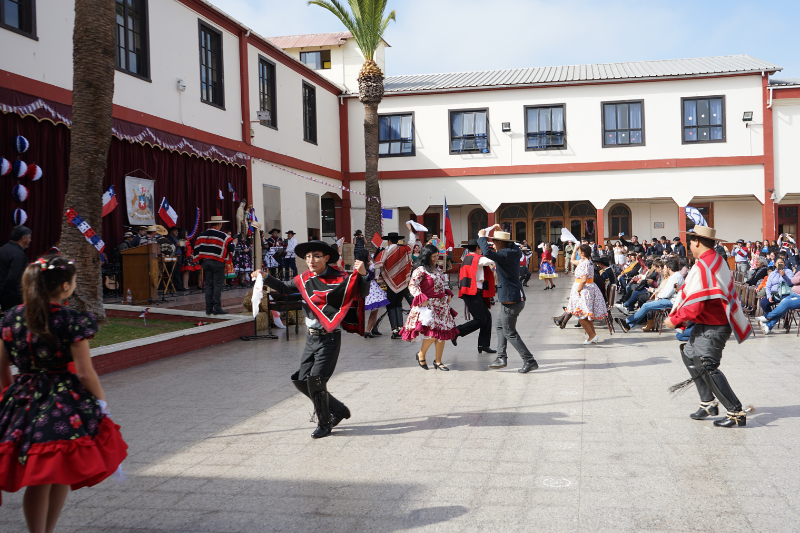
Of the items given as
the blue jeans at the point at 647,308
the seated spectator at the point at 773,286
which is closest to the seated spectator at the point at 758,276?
the seated spectator at the point at 773,286

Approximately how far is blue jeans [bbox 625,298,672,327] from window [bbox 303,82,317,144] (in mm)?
14911

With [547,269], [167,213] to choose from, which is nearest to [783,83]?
[547,269]

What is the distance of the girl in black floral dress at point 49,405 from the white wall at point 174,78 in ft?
38.8

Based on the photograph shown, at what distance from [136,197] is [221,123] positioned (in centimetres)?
430

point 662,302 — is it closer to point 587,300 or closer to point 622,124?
point 587,300

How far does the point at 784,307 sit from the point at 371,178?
13.6 metres

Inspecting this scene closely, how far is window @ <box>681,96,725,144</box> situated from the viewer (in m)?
25.0

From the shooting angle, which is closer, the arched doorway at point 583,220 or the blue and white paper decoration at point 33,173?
the blue and white paper decoration at point 33,173

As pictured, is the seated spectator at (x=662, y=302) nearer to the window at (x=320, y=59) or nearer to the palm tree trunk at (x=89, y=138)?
the palm tree trunk at (x=89, y=138)

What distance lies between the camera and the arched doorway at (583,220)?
29188 mm

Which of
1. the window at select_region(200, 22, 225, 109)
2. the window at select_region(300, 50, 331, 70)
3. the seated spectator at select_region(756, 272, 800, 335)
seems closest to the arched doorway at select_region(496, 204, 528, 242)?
the window at select_region(300, 50, 331, 70)

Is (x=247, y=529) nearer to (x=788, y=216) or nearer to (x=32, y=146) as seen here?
(x=32, y=146)

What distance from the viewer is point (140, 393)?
724 centimetres

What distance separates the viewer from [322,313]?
5.50 meters
